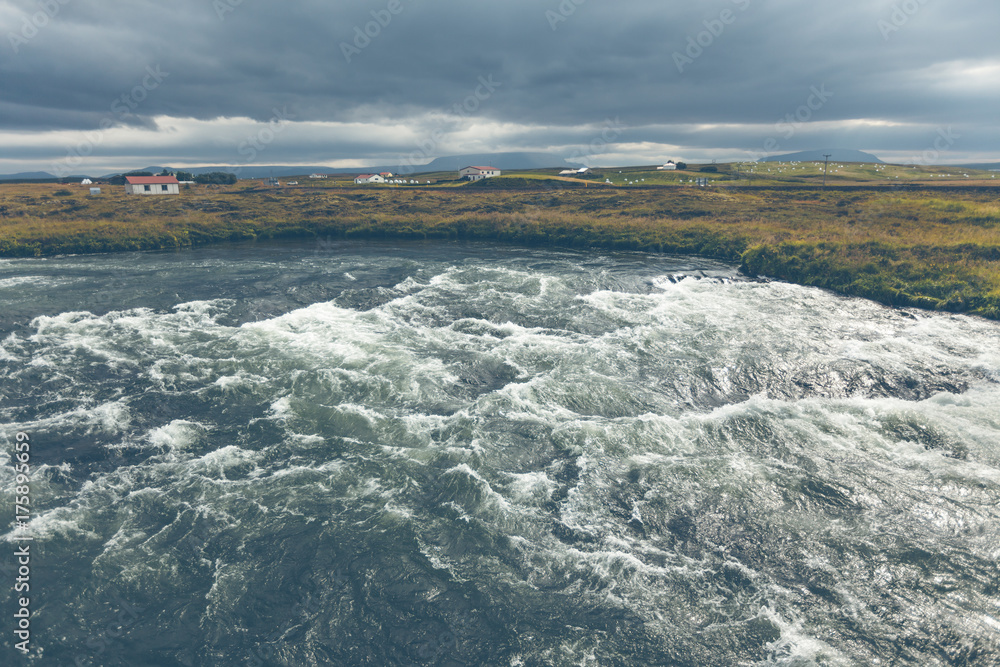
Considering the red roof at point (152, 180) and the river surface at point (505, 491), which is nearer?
the river surface at point (505, 491)

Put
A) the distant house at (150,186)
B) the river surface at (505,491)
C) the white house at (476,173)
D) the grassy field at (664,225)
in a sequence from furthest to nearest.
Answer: the white house at (476,173)
the distant house at (150,186)
the grassy field at (664,225)
the river surface at (505,491)

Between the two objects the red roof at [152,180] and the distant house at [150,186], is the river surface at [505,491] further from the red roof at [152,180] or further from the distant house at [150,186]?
the red roof at [152,180]

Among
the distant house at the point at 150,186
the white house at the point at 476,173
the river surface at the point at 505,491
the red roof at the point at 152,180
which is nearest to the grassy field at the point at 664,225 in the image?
the distant house at the point at 150,186

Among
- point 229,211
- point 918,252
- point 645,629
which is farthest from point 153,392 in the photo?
point 229,211

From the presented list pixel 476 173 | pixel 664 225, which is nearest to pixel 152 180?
pixel 476 173

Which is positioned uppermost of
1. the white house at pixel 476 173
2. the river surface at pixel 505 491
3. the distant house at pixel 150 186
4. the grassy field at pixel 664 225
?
the white house at pixel 476 173

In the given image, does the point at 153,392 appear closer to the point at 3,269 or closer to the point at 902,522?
the point at 902,522

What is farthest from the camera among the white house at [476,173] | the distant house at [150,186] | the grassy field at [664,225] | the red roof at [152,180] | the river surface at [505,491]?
the white house at [476,173]
